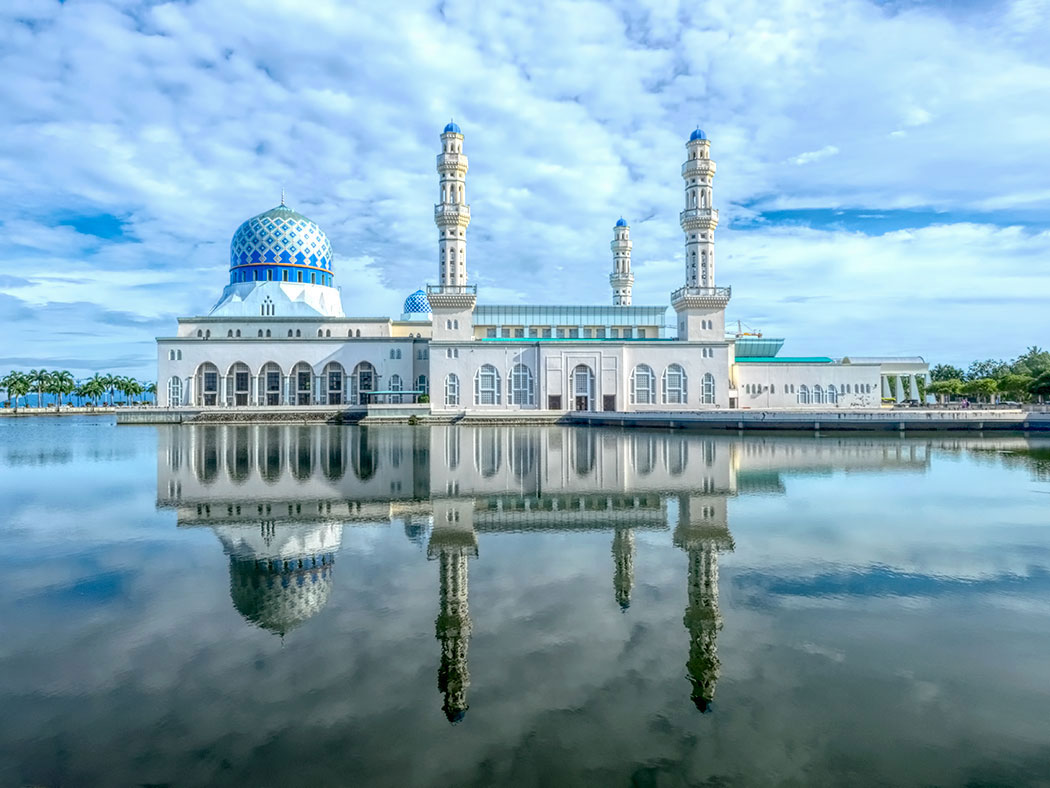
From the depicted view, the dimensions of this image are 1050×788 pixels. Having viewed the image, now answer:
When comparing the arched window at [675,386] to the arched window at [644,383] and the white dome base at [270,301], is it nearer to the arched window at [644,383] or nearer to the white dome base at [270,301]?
the arched window at [644,383]

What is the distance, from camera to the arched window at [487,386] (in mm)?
51094

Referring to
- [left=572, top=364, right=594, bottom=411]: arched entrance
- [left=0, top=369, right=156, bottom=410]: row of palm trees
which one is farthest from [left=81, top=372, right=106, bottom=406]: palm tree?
[left=572, top=364, right=594, bottom=411]: arched entrance

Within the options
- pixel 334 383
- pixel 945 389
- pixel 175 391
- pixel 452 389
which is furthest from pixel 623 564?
pixel 945 389

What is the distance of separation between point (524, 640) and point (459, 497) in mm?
8531

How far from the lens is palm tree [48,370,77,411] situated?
257ft

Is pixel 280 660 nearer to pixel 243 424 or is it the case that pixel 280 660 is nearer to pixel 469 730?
pixel 469 730

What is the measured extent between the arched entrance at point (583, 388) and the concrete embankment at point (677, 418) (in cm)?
488

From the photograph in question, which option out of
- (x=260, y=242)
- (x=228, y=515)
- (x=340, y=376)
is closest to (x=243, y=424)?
(x=340, y=376)

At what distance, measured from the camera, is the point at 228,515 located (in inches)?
513

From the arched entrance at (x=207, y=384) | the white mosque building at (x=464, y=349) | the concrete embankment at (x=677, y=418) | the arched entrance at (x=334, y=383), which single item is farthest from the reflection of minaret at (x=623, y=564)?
the arched entrance at (x=207, y=384)

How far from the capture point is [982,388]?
2426 inches

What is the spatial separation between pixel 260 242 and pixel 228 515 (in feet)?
171

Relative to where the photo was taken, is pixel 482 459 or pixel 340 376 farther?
pixel 340 376

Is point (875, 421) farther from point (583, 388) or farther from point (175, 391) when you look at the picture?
point (175, 391)
